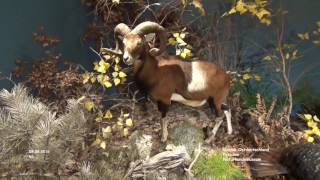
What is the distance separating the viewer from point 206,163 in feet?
7.78

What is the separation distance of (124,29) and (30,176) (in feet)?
2.86

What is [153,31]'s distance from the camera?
2.26 meters

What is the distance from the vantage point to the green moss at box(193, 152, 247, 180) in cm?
231

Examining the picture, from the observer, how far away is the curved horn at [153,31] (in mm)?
2211

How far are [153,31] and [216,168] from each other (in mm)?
799

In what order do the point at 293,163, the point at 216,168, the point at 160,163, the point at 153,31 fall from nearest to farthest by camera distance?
the point at 160,163 < the point at 153,31 < the point at 216,168 < the point at 293,163

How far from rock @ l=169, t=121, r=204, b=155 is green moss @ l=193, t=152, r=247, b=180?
0.39 ft

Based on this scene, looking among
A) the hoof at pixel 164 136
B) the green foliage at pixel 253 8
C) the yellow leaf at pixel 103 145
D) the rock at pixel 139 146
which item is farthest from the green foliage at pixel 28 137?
the green foliage at pixel 253 8

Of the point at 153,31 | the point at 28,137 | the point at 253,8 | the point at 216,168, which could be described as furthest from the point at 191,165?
the point at 253,8

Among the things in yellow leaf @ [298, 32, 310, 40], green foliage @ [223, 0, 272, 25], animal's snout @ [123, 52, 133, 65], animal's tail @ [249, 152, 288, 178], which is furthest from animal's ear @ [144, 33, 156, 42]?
yellow leaf @ [298, 32, 310, 40]

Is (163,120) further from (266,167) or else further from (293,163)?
(293,163)

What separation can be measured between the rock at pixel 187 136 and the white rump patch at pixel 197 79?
293mm

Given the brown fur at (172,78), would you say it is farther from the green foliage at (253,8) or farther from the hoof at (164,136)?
the green foliage at (253,8)

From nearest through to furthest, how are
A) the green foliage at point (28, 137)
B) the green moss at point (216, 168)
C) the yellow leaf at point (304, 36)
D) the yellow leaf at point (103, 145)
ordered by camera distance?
the green foliage at point (28, 137) → the yellow leaf at point (103, 145) → the green moss at point (216, 168) → the yellow leaf at point (304, 36)
